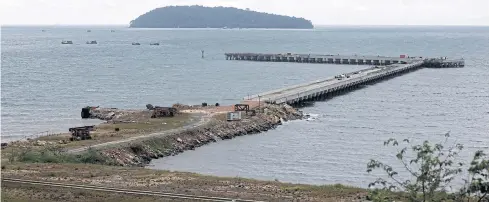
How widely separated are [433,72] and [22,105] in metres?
84.3

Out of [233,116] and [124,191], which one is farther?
[233,116]

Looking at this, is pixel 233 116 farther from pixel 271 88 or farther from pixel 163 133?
pixel 271 88

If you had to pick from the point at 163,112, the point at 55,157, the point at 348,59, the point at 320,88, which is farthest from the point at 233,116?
the point at 348,59

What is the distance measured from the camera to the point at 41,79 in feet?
404

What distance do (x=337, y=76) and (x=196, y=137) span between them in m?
58.7

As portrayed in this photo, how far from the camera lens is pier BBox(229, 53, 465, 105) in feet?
291

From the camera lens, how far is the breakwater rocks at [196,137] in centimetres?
5073

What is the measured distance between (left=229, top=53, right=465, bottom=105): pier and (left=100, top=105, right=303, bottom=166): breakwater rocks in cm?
828

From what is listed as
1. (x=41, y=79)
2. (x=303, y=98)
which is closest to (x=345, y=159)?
(x=303, y=98)

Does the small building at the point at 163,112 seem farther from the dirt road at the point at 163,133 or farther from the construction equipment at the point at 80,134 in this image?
the construction equipment at the point at 80,134

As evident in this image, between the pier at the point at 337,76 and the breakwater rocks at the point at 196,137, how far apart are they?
828 centimetres

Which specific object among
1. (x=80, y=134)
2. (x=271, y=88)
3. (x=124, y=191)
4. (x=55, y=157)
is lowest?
(x=271, y=88)

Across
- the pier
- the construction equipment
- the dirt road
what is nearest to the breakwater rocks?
the dirt road

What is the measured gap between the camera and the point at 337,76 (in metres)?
114
